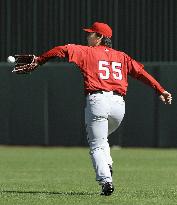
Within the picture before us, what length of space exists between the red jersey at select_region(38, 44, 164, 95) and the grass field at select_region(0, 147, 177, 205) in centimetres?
133

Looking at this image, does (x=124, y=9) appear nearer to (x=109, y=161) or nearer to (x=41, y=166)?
(x=41, y=166)

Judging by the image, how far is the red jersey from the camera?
11.1 m

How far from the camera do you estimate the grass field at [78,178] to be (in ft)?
36.0

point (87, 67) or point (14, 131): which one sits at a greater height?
point (87, 67)

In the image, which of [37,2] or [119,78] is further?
[37,2]

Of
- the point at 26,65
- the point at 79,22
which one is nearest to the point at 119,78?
the point at 26,65

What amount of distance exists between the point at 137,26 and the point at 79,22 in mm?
1821

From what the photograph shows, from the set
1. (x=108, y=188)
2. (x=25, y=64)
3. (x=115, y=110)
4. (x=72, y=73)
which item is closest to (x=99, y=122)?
(x=115, y=110)

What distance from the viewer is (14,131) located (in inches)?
1087

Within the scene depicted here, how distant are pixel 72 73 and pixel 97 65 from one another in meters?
16.2

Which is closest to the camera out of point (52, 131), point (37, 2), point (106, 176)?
point (106, 176)

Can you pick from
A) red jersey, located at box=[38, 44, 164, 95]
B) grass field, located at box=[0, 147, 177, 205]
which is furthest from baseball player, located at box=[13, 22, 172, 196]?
grass field, located at box=[0, 147, 177, 205]

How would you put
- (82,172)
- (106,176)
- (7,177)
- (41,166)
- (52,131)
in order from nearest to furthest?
1. (106,176)
2. (7,177)
3. (82,172)
4. (41,166)
5. (52,131)

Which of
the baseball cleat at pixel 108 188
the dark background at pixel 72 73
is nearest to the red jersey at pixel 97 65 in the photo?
the baseball cleat at pixel 108 188
